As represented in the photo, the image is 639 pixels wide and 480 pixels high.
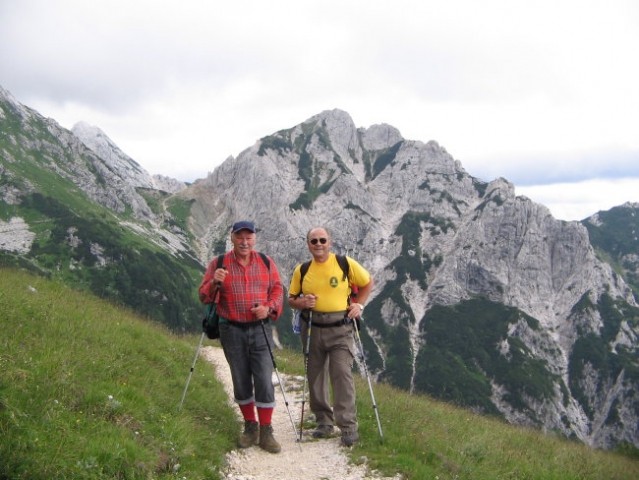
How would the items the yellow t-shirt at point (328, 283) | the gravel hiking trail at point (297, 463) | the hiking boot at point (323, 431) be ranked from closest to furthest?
the gravel hiking trail at point (297, 463)
the yellow t-shirt at point (328, 283)
the hiking boot at point (323, 431)

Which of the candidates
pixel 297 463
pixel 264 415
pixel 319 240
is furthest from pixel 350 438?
pixel 319 240

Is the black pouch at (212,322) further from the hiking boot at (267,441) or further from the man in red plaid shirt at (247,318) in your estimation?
the hiking boot at (267,441)

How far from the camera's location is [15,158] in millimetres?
177875

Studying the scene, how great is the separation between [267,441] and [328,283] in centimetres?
357

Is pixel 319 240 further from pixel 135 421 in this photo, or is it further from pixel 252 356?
pixel 135 421

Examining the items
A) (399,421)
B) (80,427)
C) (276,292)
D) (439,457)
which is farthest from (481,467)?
(80,427)

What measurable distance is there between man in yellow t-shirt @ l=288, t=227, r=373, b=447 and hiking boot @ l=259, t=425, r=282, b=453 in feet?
4.53

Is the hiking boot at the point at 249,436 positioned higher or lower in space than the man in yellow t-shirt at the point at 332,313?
lower

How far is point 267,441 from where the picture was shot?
971cm

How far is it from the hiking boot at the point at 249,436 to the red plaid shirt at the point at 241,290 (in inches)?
91.5

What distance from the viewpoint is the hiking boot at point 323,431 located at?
1073cm

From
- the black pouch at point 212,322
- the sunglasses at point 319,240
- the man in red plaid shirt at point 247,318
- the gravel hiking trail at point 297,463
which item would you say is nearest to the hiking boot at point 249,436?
the man in red plaid shirt at point 247,318

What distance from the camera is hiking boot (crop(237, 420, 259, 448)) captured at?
963 centimetres

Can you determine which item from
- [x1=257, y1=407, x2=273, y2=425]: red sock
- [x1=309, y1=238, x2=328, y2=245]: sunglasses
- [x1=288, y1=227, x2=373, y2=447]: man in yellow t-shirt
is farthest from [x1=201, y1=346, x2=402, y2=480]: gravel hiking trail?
[x1=309, y1=238, x2=328, y2=245]: sunglasses
